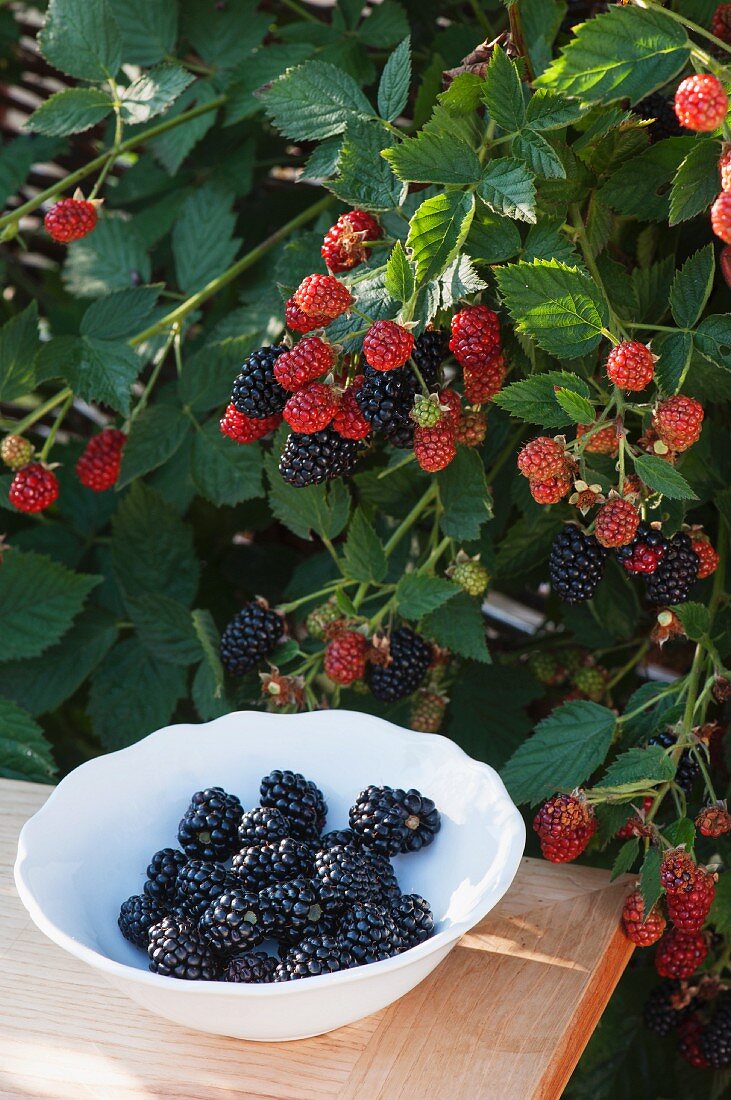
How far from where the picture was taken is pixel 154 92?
1184 millimetres

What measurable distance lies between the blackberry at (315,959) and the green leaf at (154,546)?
2.17 feet

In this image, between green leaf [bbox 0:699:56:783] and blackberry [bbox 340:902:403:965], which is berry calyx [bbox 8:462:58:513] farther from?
blackberry [bbox 340:902:403:965]

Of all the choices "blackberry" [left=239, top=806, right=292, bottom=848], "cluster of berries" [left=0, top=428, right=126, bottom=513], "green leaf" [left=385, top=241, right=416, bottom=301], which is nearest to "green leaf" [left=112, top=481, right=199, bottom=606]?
"cluster of berries" [left=0, top=428, right=126, bottom=513]

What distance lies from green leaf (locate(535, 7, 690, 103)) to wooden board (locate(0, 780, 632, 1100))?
0.65 meters

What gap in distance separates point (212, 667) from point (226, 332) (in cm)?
43

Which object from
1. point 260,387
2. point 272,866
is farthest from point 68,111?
point 272,866

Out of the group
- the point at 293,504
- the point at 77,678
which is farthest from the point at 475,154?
the point at 77,678

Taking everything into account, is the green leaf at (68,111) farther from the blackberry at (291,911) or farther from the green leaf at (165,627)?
the blackberry at (291,911)

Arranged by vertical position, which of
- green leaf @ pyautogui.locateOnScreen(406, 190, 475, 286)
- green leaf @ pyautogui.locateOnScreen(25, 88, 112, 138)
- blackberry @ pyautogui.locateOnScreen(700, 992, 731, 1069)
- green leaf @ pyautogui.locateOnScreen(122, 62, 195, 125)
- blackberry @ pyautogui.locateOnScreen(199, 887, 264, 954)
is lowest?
blackberry @ pyautogui.locateOnScreen(700, 992, 731, 1069)

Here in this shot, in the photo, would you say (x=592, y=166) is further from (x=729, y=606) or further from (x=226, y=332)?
(x=226, y=332)

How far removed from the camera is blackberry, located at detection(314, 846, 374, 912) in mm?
810

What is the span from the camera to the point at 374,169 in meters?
0.94

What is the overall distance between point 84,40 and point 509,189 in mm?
602

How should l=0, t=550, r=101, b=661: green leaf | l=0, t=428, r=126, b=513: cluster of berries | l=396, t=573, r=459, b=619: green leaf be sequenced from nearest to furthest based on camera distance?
l=396, t=573, r=459, b=619: green leaf → l=0, t=428, r=126, b=513: cluster of berries → l=0, t=550, r=101, b=661: green leaf
